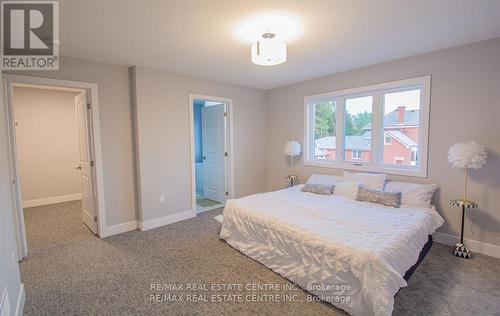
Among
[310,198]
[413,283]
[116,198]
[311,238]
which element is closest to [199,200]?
[116,198]

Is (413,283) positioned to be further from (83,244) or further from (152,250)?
(83,244)

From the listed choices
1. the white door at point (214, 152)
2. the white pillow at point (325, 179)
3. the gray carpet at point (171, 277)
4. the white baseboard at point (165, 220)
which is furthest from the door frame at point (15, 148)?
the white pillow at point (325, 179)

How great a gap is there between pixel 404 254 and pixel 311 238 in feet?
2.47

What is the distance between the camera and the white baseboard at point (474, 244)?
271 cm

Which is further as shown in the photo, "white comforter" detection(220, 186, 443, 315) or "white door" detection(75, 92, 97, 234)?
"white door" detection(75, 92, 97, 234)

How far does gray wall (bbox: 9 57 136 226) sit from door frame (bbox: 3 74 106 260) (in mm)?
64

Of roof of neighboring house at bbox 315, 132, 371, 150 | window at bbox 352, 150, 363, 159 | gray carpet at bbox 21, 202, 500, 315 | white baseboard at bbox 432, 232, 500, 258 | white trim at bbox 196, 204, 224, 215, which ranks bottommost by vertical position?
gray carpet at bbox 21, 202, 500, 315

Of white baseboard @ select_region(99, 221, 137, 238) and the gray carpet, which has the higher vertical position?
white baseboard @ select_region(99, 221, 137, 238)

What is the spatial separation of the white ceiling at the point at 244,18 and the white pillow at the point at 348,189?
175 cm

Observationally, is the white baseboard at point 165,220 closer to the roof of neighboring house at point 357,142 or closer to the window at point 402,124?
the roof of neighboring house at point 357,142

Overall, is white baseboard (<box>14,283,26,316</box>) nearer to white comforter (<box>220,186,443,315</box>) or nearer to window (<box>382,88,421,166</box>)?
white comforter (<box>220,186,443,315</box>)

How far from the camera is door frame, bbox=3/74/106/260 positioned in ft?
8.91

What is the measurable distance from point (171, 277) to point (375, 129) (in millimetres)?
3410

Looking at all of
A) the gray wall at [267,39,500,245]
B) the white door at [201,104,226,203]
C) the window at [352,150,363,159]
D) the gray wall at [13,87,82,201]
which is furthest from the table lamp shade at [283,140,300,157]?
the gray wall at [13,87,82,201]
